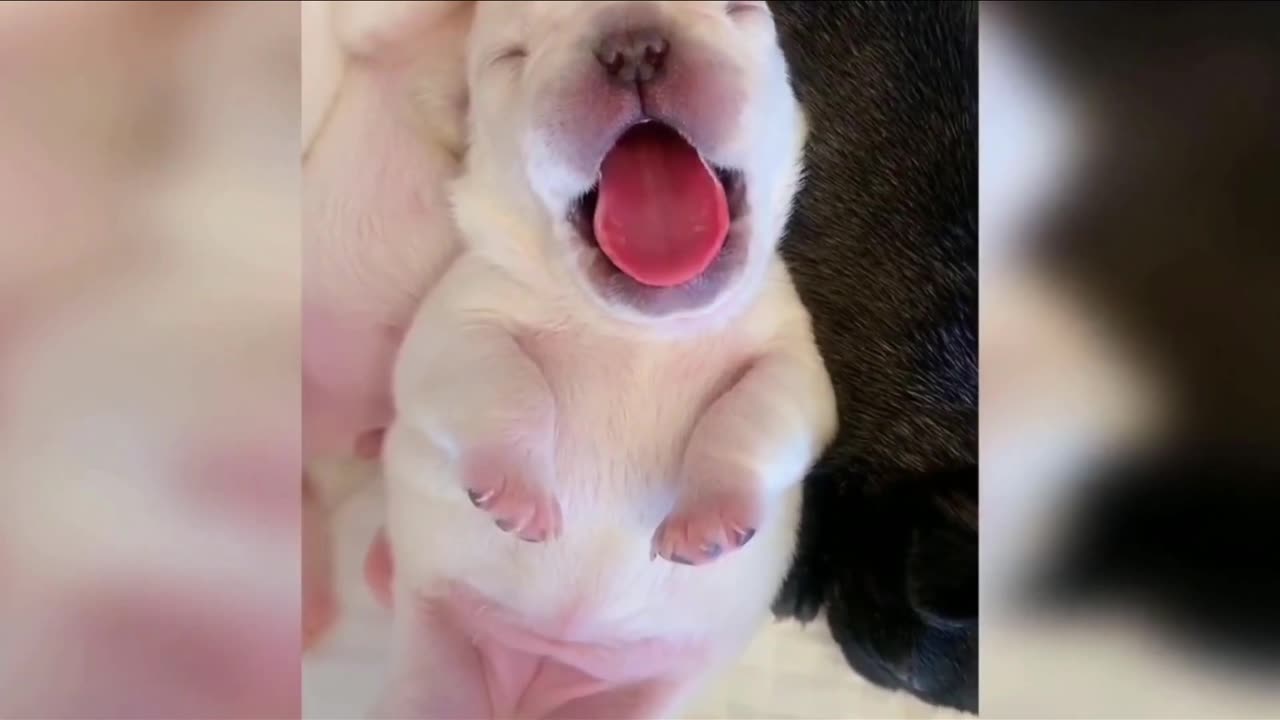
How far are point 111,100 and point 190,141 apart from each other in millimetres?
48

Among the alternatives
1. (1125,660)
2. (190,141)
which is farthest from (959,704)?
(190,141)

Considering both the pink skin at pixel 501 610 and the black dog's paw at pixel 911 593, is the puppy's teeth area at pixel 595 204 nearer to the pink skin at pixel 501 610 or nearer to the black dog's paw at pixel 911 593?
the pink skin at pixel 501 610

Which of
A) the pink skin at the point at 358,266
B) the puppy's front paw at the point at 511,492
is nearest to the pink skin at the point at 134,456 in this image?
the pink skin at the point at 358,266

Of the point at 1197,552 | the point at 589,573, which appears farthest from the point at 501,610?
the point at 1197,552

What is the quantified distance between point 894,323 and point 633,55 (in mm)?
192

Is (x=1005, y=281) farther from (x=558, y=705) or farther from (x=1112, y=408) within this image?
(x=558, y=705)

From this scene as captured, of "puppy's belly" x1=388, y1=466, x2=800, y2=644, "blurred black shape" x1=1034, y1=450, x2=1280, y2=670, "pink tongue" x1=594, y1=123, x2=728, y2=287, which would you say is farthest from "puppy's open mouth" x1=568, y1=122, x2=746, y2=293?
"blurred black shape" x1=1034, y1=450, x2=1280, y2=670

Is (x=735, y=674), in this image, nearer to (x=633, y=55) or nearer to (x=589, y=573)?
(x=589, y=573)

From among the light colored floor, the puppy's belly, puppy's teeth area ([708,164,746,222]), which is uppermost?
puppy's teeth area ([708,164,746,222])

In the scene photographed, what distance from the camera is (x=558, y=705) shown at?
62cm

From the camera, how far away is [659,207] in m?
0.57

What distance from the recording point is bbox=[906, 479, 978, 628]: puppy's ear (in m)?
0.63

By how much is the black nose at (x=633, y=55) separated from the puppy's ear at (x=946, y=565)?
0.26 metres

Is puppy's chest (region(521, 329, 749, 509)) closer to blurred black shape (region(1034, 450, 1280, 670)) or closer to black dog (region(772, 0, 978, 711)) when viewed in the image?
black dog (region(772, 0, 978, 711))
